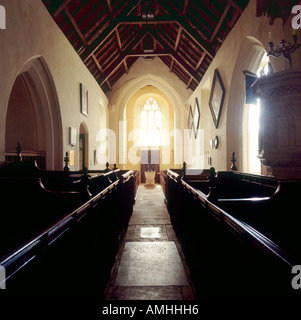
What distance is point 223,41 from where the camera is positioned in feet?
20.2

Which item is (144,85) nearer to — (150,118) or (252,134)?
(150,118)

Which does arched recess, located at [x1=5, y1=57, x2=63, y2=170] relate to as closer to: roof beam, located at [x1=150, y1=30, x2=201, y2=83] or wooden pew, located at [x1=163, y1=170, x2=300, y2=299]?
wooden pew, located at [x1=163, y1=170, x2=300, y2=299]

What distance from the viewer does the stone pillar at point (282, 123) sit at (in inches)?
109

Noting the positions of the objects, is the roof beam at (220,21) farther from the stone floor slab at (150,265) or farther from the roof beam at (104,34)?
the stone floor slab at (150,265)

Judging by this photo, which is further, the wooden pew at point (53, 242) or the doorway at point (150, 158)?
the doorway at point (150, 158)

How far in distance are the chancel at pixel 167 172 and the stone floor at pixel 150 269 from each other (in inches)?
0.6

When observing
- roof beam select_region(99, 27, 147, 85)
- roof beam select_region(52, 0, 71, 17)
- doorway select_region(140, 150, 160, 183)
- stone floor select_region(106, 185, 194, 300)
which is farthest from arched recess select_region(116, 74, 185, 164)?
stone floor select_region(106, 185, 194, 300)

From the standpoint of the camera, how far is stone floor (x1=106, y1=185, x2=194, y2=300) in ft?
6.66

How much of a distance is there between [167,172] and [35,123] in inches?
115

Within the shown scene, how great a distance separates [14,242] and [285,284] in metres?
1.65

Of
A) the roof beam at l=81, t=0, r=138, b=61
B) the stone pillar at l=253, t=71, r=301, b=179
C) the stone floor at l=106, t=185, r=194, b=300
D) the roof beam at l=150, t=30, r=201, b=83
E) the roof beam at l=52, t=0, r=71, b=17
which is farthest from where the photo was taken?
the roof beam at l=150, t=30, r=201, b=83

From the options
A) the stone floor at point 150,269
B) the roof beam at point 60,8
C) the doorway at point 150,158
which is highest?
the roof beam at point 60,8

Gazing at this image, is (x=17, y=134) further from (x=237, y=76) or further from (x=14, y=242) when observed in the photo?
(x=237, y=76)

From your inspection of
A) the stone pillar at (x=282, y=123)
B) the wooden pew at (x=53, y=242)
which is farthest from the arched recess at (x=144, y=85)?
the wooden pew at (x=53, y=242)
